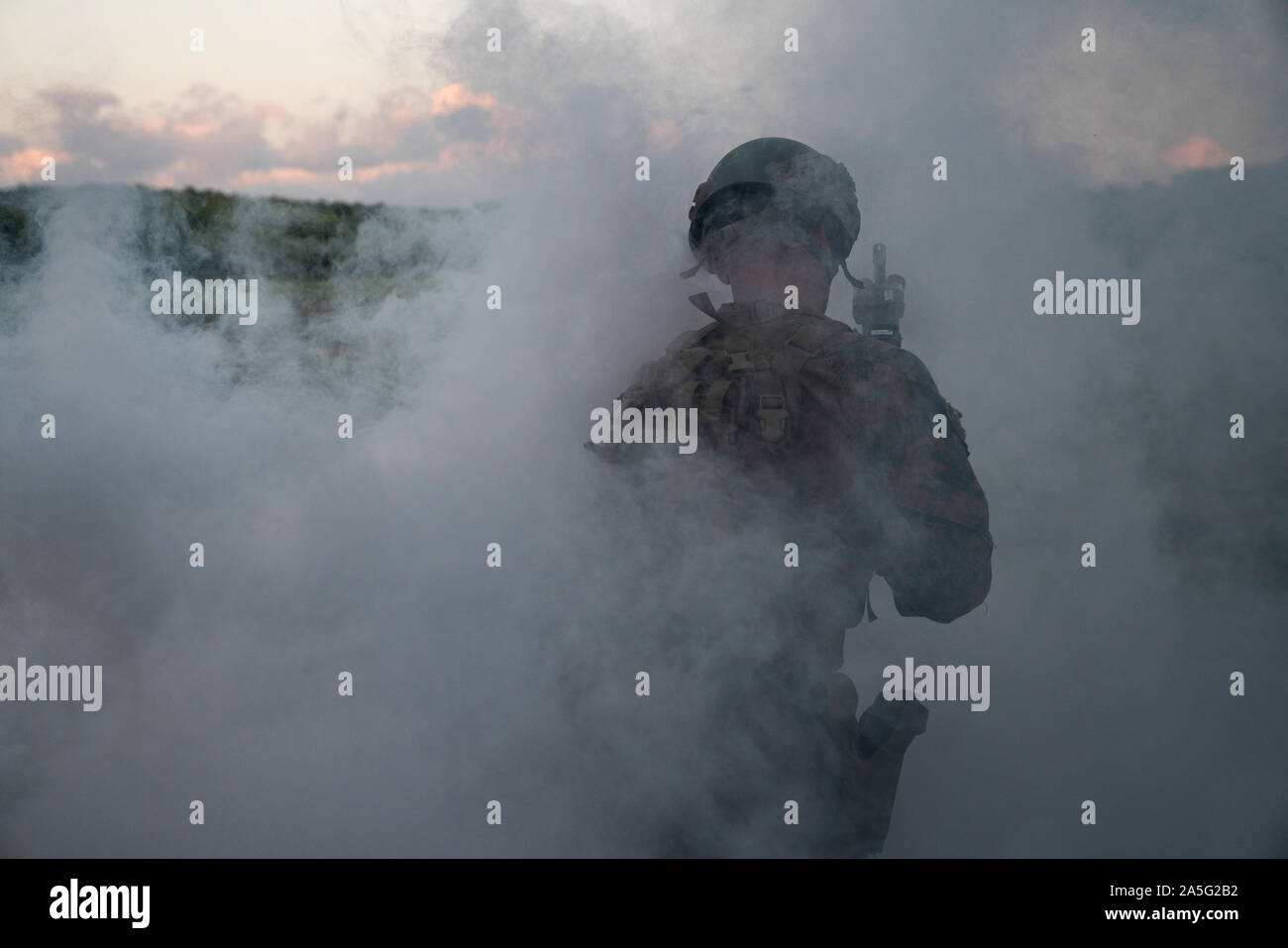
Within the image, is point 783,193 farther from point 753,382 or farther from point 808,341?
point 753,382

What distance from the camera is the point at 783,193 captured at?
142 inches

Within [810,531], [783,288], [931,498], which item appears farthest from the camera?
[783,288]

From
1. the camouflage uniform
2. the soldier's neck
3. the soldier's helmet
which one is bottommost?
the camouflage uniform

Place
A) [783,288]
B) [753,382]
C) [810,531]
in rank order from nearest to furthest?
[753,382] → [810,531] → [783,288]

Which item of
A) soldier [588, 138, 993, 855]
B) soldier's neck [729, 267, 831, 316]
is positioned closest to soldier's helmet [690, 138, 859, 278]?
soldier [588, 138, 993, 855]

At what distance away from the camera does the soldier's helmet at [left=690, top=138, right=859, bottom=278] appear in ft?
11.9

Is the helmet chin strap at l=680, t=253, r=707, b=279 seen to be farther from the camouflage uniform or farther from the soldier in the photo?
the camouflage uniform

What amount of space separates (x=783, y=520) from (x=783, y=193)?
127 centimetres

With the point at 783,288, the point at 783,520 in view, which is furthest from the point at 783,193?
the point at 783,520

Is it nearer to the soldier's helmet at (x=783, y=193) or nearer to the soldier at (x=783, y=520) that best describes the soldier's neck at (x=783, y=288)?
the soldier at (x=783, y=520)

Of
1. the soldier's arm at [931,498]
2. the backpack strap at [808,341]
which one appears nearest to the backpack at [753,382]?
the backpack strap at [808,341]

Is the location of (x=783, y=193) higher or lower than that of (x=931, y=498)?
higher

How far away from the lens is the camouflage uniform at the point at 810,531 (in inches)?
130
